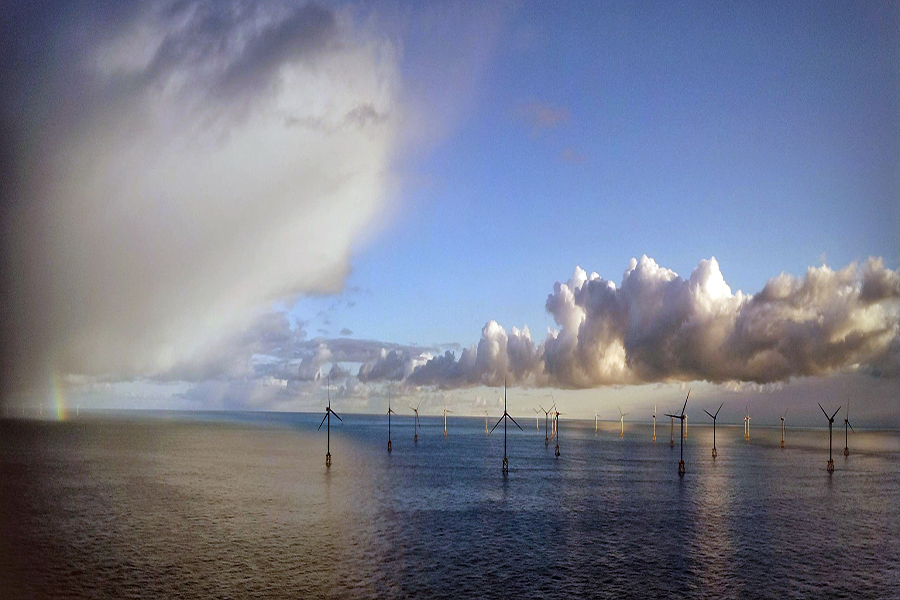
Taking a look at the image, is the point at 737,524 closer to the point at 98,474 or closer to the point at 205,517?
the point at 205,517

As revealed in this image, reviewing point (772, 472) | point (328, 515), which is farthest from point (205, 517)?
point (772, 472)

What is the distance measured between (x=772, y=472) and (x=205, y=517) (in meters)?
152

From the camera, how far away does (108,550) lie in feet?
273

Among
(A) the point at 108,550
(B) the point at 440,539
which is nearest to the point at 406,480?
(B) the point at 440,539

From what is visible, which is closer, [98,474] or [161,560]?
[161,560]

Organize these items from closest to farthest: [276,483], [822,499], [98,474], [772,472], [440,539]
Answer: [440,539], [822,499], [276,483], [98,474], [772,472]

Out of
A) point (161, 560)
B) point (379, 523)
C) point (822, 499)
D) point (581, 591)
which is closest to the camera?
point (581, 591)

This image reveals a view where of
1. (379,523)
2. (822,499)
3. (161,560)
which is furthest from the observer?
(822,499)

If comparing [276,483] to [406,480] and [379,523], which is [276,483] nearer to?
[406,480]

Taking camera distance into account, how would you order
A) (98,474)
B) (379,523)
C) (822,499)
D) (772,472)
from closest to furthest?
(379,523), (822,499), (98,474), (772,472)

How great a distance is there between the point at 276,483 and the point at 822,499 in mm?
108836

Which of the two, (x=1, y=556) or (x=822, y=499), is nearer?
(x=1, y=556)

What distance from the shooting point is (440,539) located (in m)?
93.4

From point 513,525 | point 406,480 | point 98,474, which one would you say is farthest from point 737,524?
point 98,474
